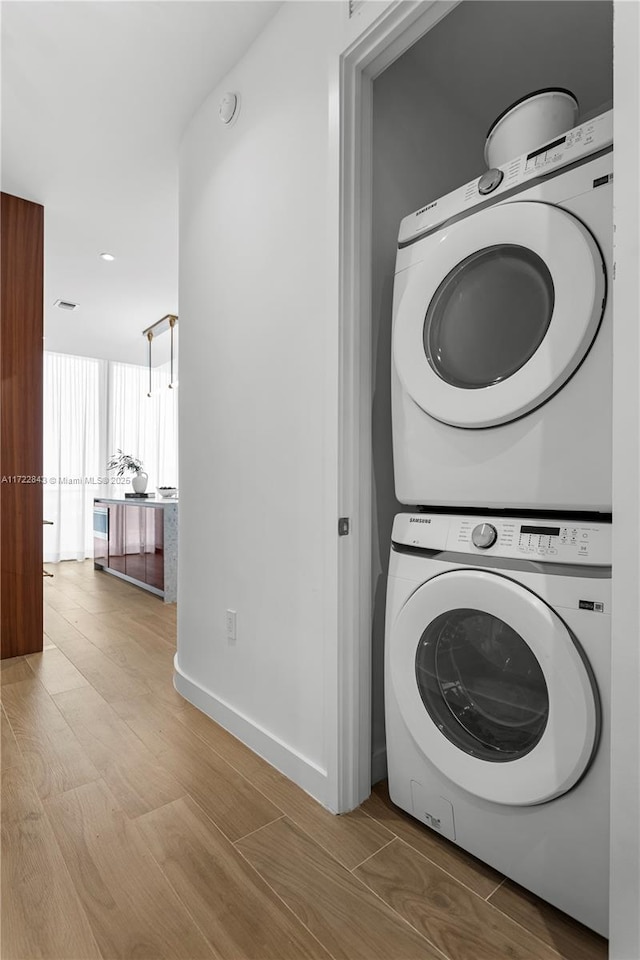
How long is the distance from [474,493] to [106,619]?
2.98 metres

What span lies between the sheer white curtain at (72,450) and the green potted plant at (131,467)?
0.15 meters

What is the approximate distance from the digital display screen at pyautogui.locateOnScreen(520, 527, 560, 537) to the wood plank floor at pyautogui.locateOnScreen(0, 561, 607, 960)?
814mm

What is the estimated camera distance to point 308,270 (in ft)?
5.25

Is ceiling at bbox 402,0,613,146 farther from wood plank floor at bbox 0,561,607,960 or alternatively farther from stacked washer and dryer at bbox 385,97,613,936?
wood plank floor at bbox 0,561,607,960

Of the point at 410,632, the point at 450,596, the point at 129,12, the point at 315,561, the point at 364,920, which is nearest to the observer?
the point at 364,920

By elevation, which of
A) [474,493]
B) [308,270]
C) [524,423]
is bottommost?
[474,493]

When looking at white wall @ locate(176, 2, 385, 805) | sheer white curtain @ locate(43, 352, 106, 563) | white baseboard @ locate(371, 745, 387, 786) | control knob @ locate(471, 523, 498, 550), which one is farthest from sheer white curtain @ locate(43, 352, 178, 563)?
control knob @ locate(471, 523, 498, 550)

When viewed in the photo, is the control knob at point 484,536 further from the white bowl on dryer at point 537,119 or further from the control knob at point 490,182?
the white bowl on dryer at point 537,119

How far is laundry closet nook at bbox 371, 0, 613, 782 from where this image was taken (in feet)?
5.44

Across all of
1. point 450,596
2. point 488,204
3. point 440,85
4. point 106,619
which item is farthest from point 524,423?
point 106,619

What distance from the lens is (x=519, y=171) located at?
48.4 inches

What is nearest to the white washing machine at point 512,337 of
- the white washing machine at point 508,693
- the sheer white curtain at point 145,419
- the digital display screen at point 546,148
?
the digital display screen at point 546,148

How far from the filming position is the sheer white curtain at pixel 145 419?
6.41 m

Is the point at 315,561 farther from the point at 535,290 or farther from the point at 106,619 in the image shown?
the point at 106,619
